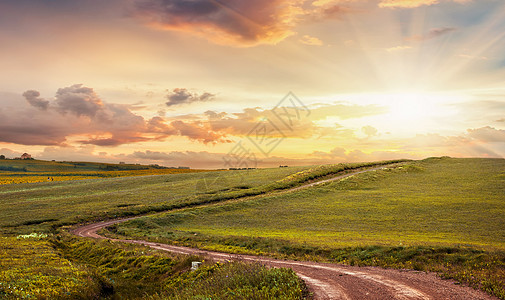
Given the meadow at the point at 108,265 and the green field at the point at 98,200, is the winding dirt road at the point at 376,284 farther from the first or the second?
the green field at the point at 98,200

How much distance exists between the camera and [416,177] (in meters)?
73.9

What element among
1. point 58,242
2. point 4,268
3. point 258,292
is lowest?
point 58,242

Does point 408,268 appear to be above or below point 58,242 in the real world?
above

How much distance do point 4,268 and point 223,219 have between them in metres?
31.0

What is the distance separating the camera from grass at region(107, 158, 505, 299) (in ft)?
71.6

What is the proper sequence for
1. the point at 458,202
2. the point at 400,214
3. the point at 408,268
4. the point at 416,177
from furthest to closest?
1. the point at 416,177
2. the point at 458,202
3. the point at 400,214
4. the point at 408,268

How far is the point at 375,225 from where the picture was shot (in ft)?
127

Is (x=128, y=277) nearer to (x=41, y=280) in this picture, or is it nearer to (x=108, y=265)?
(x=108, y=265)

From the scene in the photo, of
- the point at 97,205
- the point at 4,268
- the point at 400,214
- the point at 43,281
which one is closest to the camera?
the point at 43,281

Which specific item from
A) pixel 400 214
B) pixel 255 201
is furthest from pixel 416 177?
pixel 255 201

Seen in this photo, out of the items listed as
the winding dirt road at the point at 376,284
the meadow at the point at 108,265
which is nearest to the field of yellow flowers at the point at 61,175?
the meadow at the point at 108,265

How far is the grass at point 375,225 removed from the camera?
2183cm

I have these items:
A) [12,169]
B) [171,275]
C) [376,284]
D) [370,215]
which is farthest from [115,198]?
[12,169]

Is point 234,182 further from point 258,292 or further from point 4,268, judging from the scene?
point 258,292
